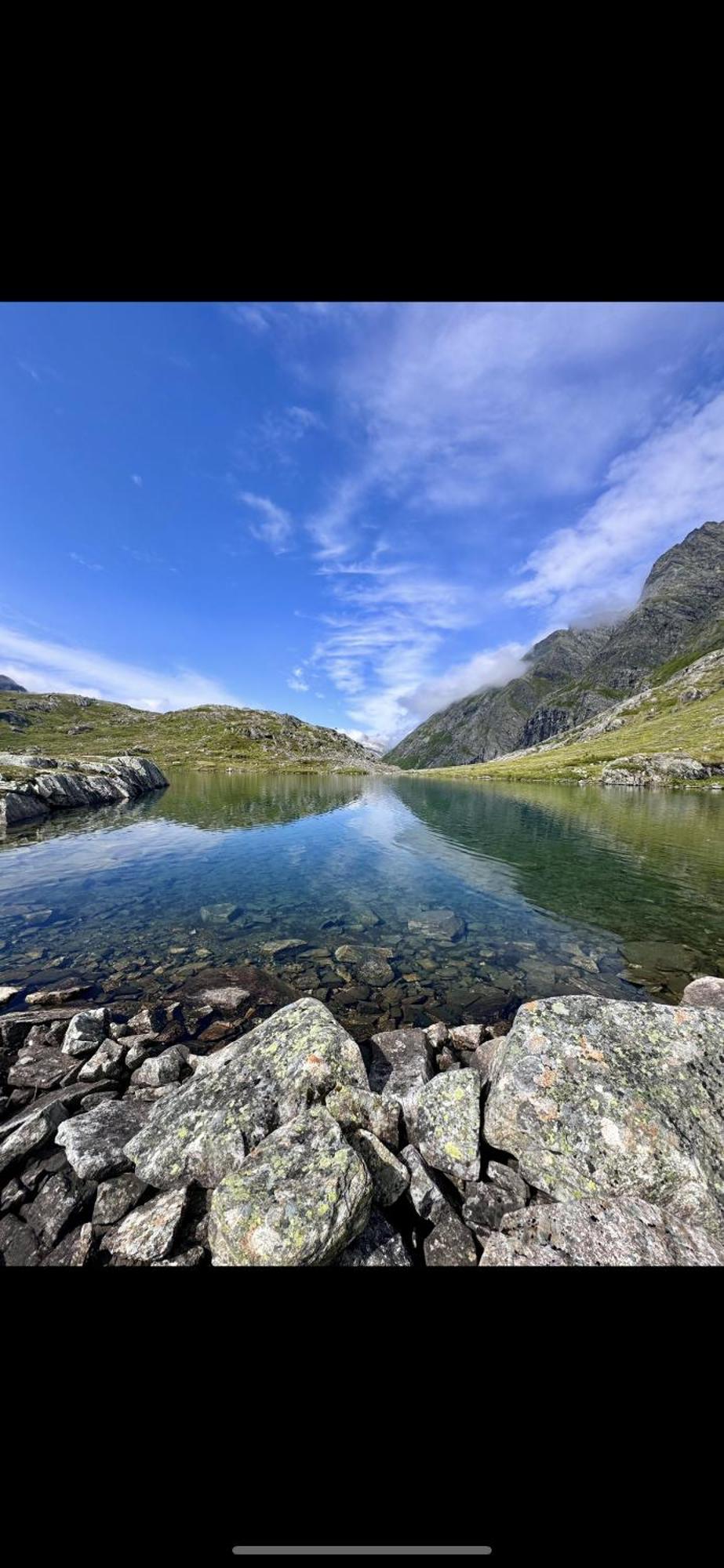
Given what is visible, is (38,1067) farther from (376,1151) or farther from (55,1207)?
(376,1151)

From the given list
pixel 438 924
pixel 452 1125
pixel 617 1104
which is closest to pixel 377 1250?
pixel 452 1125

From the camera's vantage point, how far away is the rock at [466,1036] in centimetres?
1097

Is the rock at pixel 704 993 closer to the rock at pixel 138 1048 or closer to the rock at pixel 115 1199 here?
the rock at pixel 115 1199

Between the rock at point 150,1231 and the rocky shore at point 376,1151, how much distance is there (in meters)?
0.02

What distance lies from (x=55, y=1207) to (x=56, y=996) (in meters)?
7.63

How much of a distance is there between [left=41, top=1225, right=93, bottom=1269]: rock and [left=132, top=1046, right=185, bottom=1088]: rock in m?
3.27

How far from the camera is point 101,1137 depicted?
7473mm

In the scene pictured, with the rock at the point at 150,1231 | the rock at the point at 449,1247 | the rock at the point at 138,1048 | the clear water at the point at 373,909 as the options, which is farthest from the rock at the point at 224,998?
the rock at the point at 449,1247
